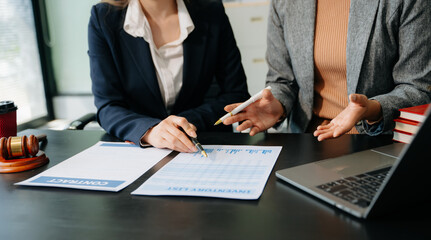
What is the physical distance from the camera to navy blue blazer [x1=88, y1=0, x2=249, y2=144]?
127cm

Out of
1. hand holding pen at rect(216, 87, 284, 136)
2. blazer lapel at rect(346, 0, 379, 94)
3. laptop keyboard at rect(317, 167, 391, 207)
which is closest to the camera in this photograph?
laptop keyboard at rect(317, 167, 391, 207)

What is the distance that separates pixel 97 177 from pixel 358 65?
2.85 feet

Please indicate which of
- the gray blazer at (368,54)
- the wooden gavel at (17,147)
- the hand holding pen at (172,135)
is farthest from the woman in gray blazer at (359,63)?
the wooden gavel at (17,147)

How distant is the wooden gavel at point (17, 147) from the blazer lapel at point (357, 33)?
96 cm

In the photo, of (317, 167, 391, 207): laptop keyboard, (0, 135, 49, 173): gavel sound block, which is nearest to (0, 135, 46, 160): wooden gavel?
(0, 135, 49, 173): gavel sound block

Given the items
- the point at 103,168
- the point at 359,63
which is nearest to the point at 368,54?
the point at 359,63

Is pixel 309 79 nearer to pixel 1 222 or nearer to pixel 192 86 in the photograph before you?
pixel 192 86

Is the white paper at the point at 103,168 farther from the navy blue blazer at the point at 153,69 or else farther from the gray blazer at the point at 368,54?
the gray blazer at the point at 368,54

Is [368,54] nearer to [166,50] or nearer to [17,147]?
[166,50]

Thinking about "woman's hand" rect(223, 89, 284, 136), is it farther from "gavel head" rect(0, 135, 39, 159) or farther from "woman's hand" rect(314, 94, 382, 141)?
"gavel head" rect(0, 135, 39, 159)

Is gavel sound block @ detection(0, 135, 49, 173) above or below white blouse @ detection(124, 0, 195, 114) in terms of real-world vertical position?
below

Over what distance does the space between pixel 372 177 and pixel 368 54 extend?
658mm

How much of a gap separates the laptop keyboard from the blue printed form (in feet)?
0.42

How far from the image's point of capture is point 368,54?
1.20 metres
